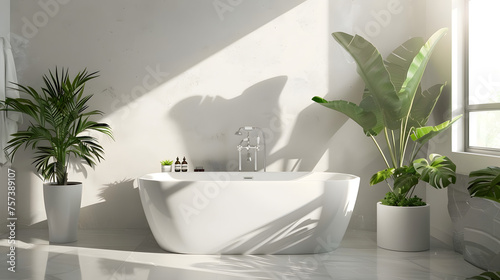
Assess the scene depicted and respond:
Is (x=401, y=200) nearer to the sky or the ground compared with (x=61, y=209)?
nearer to the sky

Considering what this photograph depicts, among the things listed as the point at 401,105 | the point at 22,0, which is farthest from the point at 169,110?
the point at 401,105

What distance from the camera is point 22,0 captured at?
4.37m

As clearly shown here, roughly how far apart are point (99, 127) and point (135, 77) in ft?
1.87

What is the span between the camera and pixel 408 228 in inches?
141

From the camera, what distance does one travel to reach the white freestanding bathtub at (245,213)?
3.33 m

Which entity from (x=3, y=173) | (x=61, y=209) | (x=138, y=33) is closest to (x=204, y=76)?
(x=138, y=33)

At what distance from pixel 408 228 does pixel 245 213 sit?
50.0 inches

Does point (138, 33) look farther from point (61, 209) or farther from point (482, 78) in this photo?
point (482, 78)

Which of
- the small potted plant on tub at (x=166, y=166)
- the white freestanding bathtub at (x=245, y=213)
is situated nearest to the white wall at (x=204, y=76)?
the small potted plant on tub at (x=166, y=166)

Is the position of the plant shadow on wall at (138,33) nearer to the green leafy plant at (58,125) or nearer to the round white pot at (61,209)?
the green leafy plant at (58,125)

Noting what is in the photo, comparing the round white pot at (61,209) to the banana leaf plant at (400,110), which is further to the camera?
the round white pot at (61,209)

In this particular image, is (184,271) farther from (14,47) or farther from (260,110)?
(14,47)

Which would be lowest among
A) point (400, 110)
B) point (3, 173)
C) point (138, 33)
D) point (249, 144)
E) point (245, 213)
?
point (245, 213)

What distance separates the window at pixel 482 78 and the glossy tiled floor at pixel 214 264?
917mm
